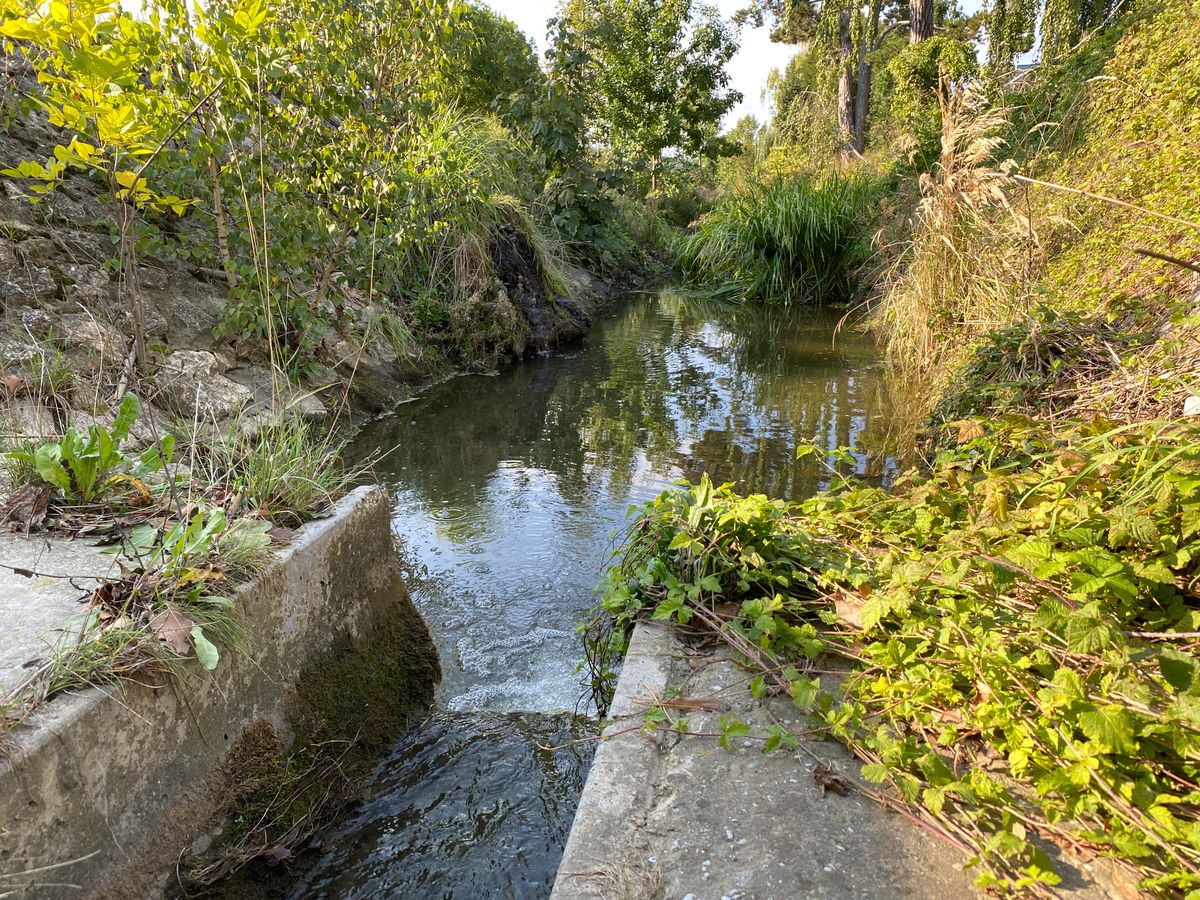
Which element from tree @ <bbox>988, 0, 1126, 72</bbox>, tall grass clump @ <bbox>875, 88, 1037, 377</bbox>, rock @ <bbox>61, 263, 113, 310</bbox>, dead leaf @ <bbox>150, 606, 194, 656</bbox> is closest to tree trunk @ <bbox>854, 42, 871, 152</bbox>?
tree @ <bbox>988, 0, 1126, 72</bbox>

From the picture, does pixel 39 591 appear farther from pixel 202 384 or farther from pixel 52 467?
pixel 202 384

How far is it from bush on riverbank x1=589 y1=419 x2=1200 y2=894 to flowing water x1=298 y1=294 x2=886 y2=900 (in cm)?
41

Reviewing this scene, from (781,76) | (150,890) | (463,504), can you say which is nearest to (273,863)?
(150,890)

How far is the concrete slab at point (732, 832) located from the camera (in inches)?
47.1

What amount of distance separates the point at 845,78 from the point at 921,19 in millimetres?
3389

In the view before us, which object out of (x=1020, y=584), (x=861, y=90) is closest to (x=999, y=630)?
(x=1020, y=584)

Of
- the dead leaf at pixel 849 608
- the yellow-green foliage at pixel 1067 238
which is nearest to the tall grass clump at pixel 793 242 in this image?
the yellow-green foliage at pixel 1067 238

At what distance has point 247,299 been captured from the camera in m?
4.22

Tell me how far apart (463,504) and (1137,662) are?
3.16m

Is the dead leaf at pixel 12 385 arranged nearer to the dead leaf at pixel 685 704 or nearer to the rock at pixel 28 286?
the rock at pixel 28 286

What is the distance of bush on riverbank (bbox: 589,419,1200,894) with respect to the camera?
1.20 metres

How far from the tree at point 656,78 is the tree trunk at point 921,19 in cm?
Result: 579

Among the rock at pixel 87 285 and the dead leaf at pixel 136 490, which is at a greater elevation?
the rock at pixel 87 285

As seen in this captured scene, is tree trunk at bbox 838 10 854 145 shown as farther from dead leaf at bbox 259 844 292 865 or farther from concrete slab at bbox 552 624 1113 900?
dead leaf at bbox 259 844 292 865
